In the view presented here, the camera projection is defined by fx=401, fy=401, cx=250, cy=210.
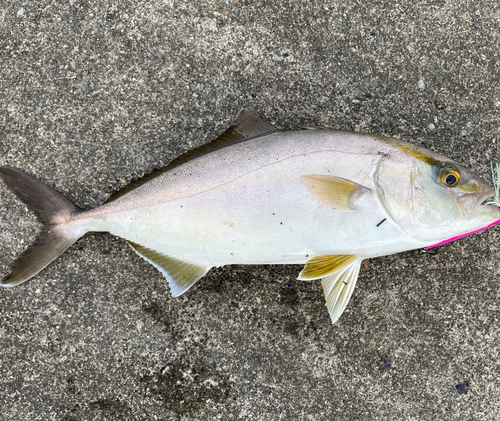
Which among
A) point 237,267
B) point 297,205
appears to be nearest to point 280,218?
point 297,205

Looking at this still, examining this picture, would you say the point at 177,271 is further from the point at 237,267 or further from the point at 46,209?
the point at 46,209

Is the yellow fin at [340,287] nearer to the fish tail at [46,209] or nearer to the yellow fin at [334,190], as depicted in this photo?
the yellow fin at [334,190]

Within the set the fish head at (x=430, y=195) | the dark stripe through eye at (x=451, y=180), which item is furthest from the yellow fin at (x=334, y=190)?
the dark stripe through eye at (x=451, y=180)

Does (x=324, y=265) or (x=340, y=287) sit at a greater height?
(x=324, y=265)

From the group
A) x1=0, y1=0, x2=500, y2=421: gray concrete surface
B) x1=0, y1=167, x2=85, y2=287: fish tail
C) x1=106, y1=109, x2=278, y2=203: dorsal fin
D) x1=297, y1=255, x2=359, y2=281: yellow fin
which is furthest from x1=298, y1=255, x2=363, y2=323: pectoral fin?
x1=0, y1=167, x2=85, y2=287: fish tail

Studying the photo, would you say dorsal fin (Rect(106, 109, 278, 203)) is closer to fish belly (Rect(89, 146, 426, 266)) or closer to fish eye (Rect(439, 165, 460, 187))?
fish belly (Rect(89, 146, 426, 266))

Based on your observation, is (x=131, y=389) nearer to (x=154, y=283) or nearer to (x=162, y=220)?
(x=154, y=283)

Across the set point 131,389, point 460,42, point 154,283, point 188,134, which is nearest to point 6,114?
point 188,134
